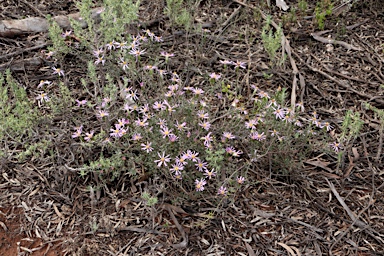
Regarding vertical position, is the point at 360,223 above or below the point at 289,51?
below

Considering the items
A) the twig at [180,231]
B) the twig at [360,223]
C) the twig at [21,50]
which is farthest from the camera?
the twig at [21,50]

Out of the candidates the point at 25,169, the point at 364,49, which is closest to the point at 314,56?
the point at 364,49

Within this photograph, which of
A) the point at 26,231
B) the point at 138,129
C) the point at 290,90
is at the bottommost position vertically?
the point at 26,231

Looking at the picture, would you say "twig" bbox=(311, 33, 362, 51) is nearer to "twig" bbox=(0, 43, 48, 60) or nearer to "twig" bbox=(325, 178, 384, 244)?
"twig" bbox=(325, 178, 384, 244)

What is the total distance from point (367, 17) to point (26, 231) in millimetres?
4023

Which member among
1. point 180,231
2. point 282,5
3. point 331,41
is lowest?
point 180,231

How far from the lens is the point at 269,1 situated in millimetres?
4742

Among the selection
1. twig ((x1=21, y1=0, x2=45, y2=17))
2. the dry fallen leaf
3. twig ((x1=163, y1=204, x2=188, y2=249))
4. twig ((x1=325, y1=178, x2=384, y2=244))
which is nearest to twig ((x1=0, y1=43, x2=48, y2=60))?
twig ((x1=21, y1=0, x2=45, y2=17))

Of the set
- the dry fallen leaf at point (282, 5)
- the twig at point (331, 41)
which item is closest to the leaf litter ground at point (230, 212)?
the twig at point (331, 41)

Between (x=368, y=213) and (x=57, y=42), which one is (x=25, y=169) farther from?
(x=368, y=213)

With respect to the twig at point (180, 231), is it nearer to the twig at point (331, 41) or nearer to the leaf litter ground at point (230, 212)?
the leaf litter ground at point (230, 212)

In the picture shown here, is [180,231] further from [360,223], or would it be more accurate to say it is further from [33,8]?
[33,8]

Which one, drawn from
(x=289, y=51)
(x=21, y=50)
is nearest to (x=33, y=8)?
(x=21, y=50)

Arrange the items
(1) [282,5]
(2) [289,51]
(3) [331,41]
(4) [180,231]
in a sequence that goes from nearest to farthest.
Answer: (4) [180,231] < (2) [289,51] < (3) [331,41] < (1) [282,5]
